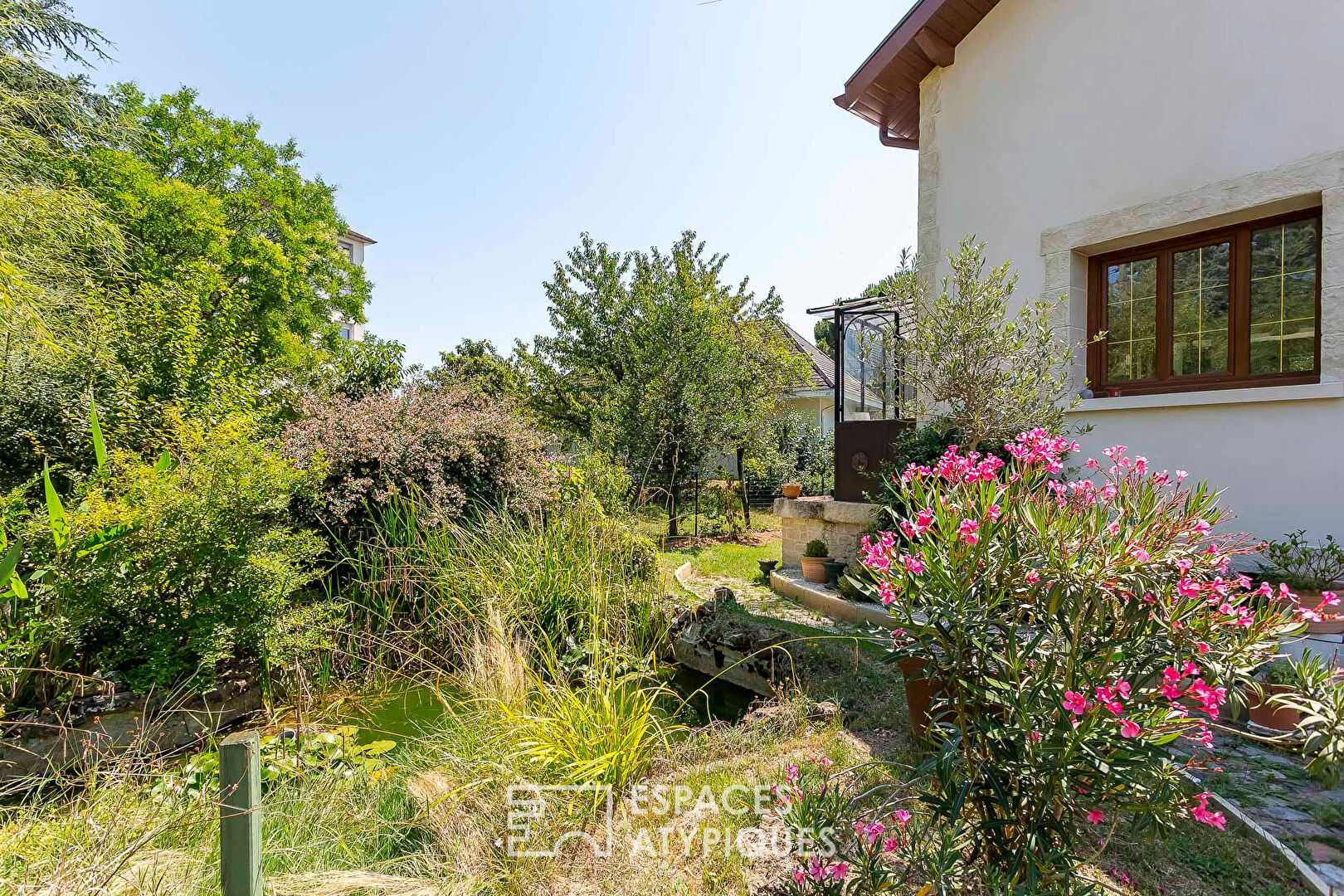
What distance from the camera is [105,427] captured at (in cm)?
437

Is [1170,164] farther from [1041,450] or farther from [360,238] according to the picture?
[360,238]

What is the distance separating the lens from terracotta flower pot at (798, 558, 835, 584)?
6223mm

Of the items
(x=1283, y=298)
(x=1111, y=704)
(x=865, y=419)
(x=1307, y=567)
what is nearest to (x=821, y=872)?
(x=1111, y=704)

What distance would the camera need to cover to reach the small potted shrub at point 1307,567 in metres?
3.40

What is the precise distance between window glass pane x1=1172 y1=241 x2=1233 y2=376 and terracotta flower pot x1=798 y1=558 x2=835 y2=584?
135 inches

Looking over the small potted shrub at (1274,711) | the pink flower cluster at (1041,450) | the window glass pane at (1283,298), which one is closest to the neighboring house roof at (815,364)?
the window glass pane at (1283,298)

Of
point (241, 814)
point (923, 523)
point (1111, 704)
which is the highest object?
point (923, 523)

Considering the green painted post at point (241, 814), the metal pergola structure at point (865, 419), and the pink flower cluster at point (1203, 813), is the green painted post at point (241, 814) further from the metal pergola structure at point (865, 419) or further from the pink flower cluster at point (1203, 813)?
the metal pergola structure at point (865, 419)

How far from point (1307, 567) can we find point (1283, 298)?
1.86m

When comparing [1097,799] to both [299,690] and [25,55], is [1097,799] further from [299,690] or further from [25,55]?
[25,55]

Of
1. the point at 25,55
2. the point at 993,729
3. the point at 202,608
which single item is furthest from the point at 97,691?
the point at 25,55

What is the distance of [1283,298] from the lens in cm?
399

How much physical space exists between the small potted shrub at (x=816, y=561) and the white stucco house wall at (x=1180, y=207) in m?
2.67

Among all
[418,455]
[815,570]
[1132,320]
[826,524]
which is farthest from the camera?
[826,524]
